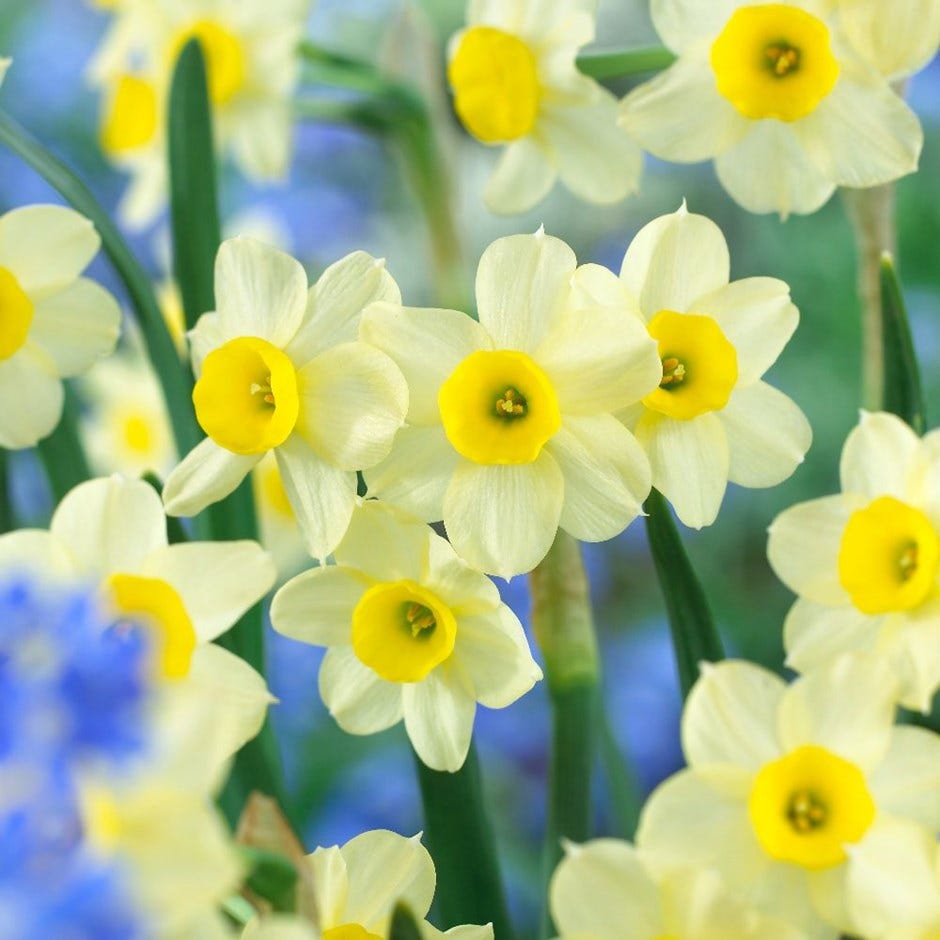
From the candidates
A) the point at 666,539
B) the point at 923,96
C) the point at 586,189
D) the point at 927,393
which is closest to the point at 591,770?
the point at 666,539

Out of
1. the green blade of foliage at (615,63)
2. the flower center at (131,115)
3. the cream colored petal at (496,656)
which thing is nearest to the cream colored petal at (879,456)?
the cream colored petal at (496,656)

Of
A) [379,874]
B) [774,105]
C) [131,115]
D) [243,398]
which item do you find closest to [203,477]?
[243,398]

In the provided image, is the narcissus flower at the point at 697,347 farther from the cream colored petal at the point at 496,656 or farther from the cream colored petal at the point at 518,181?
the cream colored petal at the point at 518,181

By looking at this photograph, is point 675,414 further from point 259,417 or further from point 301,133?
point 301,133

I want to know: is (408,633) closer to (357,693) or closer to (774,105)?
(357,693)

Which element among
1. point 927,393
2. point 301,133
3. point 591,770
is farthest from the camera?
point 301,133

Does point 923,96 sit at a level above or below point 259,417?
above
